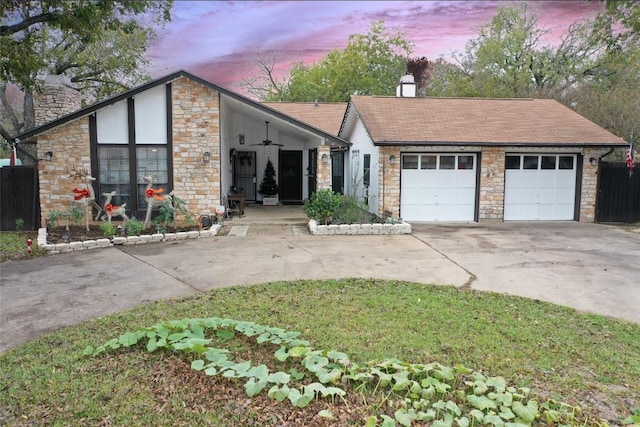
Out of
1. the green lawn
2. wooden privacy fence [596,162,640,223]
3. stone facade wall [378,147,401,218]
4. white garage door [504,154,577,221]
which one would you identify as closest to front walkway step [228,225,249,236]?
stone facade wall [378,147,401,218]

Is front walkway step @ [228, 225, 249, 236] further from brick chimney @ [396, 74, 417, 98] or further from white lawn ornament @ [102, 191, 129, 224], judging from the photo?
brick chimney @ [396, 74, 417, 98]

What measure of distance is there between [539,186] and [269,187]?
8720mm

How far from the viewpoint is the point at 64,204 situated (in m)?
11.9

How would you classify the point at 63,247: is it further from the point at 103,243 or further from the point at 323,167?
the point at 323,167

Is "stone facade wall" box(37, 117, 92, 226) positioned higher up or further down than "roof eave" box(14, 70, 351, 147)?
further down

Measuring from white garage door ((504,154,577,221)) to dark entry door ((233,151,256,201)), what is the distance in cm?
868

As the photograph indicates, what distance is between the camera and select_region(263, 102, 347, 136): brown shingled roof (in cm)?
1920

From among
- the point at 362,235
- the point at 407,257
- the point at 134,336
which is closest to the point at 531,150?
the point at 362,235

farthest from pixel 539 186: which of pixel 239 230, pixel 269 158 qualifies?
pixel 269 158

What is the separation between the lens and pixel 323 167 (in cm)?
1296

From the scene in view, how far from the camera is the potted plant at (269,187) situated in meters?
17.1

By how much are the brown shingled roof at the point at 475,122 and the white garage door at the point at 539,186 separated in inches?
27.9

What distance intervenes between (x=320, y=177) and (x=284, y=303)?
7.58 metres

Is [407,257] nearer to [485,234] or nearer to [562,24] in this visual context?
[485,234]
